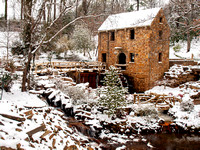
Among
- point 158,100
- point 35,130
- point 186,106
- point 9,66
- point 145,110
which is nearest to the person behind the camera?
point 35,130

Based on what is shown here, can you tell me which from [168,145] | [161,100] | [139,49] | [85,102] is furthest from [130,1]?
[168,145]

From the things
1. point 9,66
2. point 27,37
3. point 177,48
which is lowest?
point 9,66

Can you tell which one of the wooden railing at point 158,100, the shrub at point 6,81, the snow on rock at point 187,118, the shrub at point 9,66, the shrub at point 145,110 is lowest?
the snow on rock at point 187,118

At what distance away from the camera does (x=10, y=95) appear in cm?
905

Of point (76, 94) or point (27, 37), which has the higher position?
point (27, 37)

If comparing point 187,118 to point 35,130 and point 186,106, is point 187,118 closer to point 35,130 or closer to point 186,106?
point 186,106

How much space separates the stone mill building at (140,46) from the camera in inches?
776

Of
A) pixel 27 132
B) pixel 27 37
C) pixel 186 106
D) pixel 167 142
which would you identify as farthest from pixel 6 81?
pixel 186 106

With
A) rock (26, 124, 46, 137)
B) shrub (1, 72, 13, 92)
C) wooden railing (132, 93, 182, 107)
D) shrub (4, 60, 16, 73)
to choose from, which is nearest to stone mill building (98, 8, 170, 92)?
wooden railing (132, 93, 182, 107)

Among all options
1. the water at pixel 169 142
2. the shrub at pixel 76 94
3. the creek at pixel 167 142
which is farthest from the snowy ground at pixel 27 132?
the water at pixel 169 142

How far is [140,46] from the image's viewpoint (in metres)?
20.1

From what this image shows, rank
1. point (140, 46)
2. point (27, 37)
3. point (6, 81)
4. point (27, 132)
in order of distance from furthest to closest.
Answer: point (140, 46) < point (27, 37) < point (6, 81) < point (27, 132)

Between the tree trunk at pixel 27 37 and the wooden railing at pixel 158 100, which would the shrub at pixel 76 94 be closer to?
the tree trunk at pixel 27 37

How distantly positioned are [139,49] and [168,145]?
11.6 m
